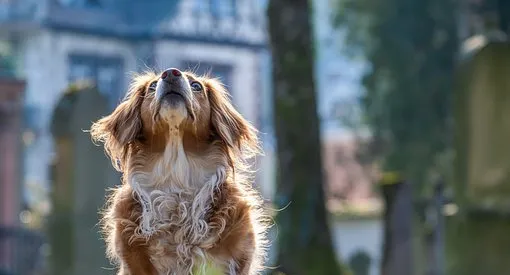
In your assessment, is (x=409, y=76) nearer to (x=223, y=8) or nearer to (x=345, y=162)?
(x=345, y=162)

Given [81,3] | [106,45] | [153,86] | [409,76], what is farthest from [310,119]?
[81,3]

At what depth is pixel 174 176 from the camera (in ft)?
28.4

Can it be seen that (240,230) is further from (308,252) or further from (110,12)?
(110,12)

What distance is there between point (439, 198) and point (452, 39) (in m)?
12.1

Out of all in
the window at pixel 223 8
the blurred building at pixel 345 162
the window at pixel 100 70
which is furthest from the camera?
the window at pixel 223 8

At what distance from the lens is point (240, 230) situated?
8539 millimetres

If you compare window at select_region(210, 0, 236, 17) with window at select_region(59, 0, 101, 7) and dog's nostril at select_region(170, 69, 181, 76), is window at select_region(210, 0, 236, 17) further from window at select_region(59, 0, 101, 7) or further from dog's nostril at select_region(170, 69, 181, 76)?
dog's nostril at select_region(170, 69, 181, 76)

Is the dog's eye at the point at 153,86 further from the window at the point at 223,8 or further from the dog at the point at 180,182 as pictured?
the window at the point at 223,8

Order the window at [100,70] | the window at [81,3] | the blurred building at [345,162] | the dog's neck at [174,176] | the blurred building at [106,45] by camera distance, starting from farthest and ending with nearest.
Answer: the window at [81,3]
the blurred building at [106,45]
the window at [100,70]
the blurred building at [345,162]
the dog's neck at [174,176]

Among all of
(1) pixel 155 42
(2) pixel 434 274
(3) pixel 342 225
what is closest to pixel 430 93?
(3) pixel 342 225

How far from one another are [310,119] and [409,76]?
14.4 m

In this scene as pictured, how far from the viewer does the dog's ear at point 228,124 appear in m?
8.70

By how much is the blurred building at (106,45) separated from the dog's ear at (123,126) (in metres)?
38.8

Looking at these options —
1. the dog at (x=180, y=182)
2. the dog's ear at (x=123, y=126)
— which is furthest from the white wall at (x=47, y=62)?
the dog at (x=180, y=182)
